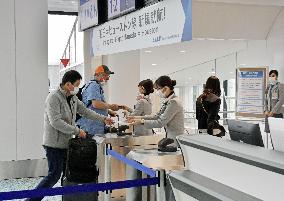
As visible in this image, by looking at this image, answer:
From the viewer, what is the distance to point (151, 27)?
11.9 feet

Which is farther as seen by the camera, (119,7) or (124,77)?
(124,77)

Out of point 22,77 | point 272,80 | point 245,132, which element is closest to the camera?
point 245,132

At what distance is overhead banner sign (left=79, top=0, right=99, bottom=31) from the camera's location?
536 cm

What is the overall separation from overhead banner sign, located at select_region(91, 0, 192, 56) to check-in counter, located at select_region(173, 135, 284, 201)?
3.11ft

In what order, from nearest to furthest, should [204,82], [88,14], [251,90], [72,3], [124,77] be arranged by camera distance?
[88,14] → [124,77] → [72,3] → [251,90] → [204,82]

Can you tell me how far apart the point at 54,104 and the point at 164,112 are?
1124 mm

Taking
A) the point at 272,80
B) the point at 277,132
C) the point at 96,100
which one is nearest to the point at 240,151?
the point at 277,132

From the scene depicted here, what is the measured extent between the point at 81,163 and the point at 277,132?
2.69 m

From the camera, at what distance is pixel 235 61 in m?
11.8

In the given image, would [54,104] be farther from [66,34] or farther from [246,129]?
[66,34]

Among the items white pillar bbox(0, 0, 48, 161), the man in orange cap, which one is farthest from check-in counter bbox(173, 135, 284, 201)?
white pillar bbox(0, 0, 48, 161)

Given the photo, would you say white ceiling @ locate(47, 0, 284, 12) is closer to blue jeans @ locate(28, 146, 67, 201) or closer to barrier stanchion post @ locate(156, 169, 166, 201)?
blue jeans @ locate(28, 146, 67, 201)

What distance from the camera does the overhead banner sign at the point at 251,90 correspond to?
32.7ft

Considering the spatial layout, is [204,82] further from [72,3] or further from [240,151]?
[240,151]
